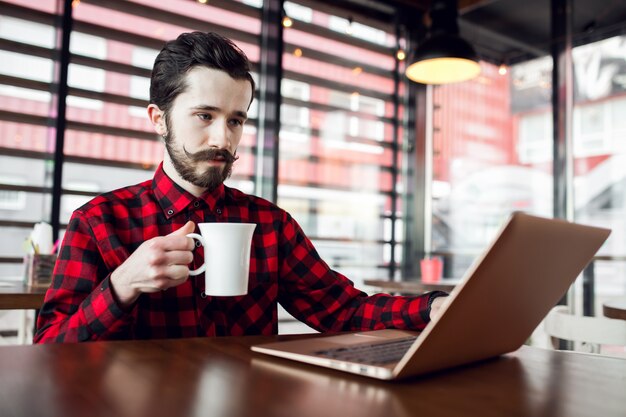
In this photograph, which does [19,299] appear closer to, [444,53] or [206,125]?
[206,125]

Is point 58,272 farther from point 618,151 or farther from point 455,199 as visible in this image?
point 455,199

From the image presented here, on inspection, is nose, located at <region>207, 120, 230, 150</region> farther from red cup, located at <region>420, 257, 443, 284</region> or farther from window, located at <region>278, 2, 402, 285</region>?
window, located at <region>278, 2, 402, 285</region>

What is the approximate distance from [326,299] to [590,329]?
0.82m

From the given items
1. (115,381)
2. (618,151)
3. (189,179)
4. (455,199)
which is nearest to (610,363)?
(115,381)

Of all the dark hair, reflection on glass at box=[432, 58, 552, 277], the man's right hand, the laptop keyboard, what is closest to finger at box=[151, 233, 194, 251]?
the man's right hand

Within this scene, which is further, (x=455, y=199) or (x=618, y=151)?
(x=455, y=199)

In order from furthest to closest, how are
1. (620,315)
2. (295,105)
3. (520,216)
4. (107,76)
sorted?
(295,105) < (107,76) < (620,315) < (520,216)

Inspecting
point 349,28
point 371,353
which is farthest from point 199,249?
point 349,28

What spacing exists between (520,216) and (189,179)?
2.85 feet

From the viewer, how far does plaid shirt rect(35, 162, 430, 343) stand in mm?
1058

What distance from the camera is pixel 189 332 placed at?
120 centimetres

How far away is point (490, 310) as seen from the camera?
2.29 feet

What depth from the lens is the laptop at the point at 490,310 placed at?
61 cm

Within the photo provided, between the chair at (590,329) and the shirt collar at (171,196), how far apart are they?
1106 mm
